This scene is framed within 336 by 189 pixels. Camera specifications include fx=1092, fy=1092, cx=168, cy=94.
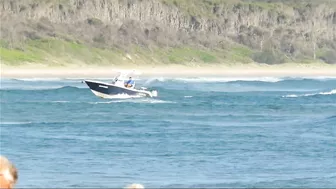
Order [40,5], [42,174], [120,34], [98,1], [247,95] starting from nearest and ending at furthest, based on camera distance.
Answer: [42,174]
[247,95]
[120,34]
[40,5]
[98,1]

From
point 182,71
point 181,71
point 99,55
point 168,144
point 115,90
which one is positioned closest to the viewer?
point 168,144

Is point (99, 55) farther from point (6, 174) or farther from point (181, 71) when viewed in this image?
point (6, 174)

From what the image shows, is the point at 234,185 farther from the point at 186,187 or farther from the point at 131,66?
the point at 131,66

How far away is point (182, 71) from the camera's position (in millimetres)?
122625

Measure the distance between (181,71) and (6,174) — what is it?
11206 centimetres

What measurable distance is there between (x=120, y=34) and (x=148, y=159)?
118 meters

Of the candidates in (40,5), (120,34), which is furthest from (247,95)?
(40,5)

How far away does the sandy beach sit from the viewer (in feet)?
333

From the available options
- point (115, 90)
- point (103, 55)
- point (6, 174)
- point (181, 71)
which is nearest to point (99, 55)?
point (103, 55)

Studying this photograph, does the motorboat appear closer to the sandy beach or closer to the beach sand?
the beach sand

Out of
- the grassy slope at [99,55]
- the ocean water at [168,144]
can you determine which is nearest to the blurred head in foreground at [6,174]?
the ocean water at [168,144]

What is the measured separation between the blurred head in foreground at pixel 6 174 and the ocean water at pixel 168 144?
1010 centimetres

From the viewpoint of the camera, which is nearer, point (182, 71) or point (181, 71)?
point (181, 71)

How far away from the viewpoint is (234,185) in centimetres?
2175
